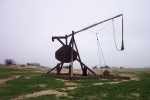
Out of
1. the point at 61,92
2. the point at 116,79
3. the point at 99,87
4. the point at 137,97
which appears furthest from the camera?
the point at 116,79

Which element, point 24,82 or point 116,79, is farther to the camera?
point 116,79

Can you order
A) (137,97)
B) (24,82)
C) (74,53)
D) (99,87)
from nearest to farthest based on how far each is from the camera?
(137,97)
(99,87)
(24,82)
(74,53)

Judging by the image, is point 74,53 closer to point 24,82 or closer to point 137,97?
point 24,82

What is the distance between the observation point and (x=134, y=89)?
62.2 ft

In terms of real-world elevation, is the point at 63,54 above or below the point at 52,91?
above

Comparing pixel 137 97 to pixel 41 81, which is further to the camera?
pixel 41 81

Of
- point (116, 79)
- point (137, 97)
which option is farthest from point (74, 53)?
point (137, 97)

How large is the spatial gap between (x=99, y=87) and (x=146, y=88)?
306cm

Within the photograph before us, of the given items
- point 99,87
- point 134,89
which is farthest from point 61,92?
point 134,89

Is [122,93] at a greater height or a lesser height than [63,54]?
lesser

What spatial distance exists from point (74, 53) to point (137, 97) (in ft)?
42.1

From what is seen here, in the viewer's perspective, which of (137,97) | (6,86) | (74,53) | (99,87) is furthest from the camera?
(74,53)

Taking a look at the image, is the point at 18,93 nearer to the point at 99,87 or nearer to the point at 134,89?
the point at 99,87

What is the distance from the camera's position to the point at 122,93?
58.9 ft
